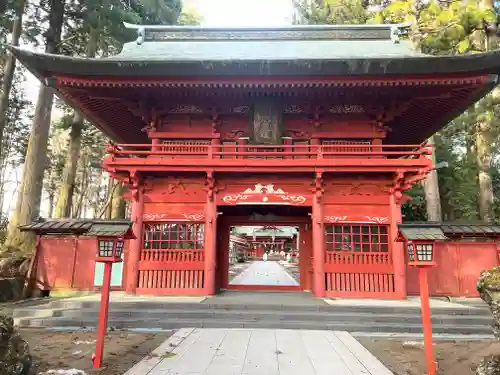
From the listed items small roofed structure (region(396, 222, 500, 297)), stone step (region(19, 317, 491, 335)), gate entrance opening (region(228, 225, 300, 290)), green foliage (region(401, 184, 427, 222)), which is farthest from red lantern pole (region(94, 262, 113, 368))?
gate entrance opening (region(228, 225, 300, 290))

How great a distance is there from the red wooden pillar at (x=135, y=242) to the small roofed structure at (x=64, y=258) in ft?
2.95

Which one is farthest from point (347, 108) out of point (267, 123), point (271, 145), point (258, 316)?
point (258, 316)

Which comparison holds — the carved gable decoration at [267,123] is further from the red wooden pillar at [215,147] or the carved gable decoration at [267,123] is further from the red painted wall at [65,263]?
the red painted wall at [65,263]

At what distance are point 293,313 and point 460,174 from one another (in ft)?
60.1

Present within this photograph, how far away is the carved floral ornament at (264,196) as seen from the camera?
11906 millimetres

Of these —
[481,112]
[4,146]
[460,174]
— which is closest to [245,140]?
[481,112]

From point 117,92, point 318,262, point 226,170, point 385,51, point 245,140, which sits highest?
point 385,51

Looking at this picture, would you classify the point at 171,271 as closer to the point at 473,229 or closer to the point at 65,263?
the point at 65,263

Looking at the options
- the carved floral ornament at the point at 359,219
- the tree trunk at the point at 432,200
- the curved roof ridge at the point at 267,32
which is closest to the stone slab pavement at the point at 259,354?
the carved floral ornament at the point at 359,219

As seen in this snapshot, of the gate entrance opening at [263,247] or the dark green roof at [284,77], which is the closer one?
the dark green roof at [284,77]

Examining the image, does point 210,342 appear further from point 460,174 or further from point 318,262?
point 460,174

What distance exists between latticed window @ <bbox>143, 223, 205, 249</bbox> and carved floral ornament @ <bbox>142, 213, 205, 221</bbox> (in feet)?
0.94

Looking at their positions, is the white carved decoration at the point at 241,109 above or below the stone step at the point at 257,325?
above

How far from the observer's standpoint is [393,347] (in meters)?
7.23
